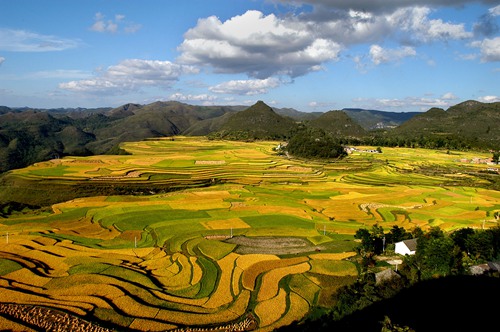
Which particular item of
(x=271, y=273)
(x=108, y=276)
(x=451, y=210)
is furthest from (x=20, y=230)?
(x=451, y=210)

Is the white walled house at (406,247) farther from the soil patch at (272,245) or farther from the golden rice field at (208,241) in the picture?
the soil patch at (272,245)

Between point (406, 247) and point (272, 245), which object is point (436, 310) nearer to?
point (406, 247)

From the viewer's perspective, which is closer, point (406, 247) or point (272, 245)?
point (406, 247)

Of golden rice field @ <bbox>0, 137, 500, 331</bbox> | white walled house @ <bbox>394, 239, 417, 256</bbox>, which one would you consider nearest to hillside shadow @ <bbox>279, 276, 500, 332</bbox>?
golden rice field @ <bbox>0, 137, 500, 331</bbox>

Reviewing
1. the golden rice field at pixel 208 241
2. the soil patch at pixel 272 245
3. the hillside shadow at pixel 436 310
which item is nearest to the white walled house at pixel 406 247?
the golden rice field at pixel 208 241

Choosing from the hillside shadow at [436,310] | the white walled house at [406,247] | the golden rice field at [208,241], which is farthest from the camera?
the white walled house at [406,247]

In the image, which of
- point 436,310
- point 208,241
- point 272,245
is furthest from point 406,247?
point 208,241
